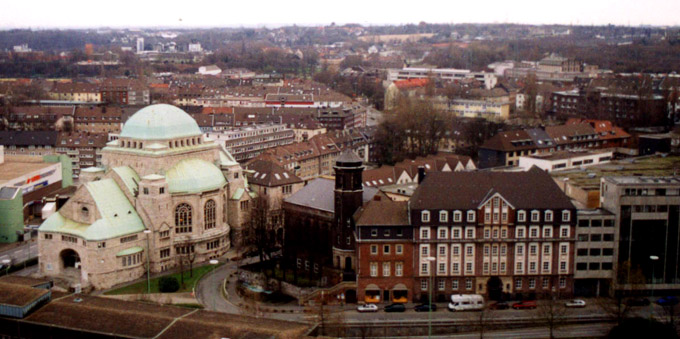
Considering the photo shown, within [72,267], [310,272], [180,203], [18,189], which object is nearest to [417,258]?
[310,272]

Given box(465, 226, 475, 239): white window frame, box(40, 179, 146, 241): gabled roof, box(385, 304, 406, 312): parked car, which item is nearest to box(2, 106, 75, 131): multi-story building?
box(40, 179, 146, 241): gabled roof

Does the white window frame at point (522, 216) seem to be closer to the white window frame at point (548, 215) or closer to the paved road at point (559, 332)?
the white window frame at point (548, 215)

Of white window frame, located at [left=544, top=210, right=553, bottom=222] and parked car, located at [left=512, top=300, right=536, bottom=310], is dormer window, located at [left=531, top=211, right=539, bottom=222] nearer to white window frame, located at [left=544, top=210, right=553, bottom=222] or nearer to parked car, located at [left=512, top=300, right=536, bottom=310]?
white window frame, located at [left=544, top=210, right=553, bottom=222]

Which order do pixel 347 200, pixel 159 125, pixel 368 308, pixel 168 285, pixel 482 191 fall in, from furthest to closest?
pixel 159 125 → pixel 168 285 → pixel 347 200 → pixel 482 191 → pixel 368 308

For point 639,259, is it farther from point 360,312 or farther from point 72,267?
point 72,267

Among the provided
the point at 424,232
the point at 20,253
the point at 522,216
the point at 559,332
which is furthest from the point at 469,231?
the point at 20,253

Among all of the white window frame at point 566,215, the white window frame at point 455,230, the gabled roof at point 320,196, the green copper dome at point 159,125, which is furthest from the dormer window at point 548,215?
the green copper dome at point 159,125

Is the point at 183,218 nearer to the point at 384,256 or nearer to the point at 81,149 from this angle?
the point at 384,256
